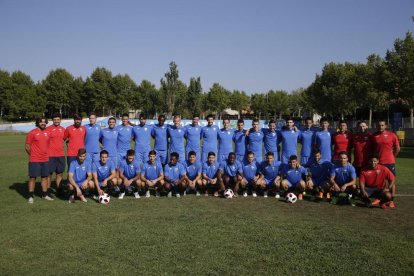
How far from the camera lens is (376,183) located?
26.1 ft

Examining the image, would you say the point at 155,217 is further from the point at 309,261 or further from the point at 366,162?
Result: the point at 366,162

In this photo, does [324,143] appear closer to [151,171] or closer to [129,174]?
[151,171]

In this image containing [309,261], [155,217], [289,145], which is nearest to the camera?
[309,261]

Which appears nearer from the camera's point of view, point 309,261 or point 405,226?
point 309,261

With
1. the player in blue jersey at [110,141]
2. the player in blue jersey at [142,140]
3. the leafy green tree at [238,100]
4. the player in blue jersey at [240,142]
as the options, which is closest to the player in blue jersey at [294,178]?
the player in blue jersey at [240,142]

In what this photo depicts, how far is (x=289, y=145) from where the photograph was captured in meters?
9.54

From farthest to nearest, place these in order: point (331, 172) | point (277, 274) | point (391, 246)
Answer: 1. point (331, 172)
2. point (391, 246)
3. point (277, 274)

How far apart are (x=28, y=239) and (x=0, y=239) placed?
0.47 metres

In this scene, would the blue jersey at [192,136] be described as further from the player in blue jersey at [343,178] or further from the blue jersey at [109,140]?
the player in blue jersey at [343,178]

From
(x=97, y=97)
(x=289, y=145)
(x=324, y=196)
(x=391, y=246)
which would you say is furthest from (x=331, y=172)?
(x=97, y=97)

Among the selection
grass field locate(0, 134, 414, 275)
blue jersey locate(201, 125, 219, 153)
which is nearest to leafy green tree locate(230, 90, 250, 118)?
blue jersey locate(201, 125, 219, 153)

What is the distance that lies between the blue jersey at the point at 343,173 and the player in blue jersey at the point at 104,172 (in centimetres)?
548

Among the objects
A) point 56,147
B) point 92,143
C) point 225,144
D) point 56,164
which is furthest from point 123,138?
point 225,144

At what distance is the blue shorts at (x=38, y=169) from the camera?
830 cm
